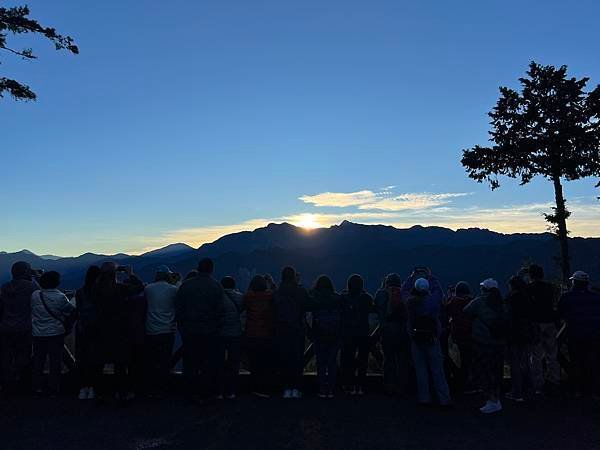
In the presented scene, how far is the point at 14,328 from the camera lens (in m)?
9.01

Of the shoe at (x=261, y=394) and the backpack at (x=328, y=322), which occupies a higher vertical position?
the backpack at (x=328, y=322)

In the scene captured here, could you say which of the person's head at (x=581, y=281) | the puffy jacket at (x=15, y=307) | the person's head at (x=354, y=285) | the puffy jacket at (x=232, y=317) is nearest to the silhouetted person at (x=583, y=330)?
the person's head at (x=581, y=281)

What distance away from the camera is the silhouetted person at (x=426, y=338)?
332 inches

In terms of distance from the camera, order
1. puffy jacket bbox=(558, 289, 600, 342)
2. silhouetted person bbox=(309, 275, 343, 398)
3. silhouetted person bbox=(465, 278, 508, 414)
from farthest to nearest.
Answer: silhouetted person bbox=(309, 275, 343, 398), puffy jacket bbox=(558, 289, 600, 342), silhouetted person bbox=(465, 278, 508, 414)

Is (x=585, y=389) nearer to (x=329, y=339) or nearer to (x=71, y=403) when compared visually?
(x=329, y=339)

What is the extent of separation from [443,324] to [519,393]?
169 cm

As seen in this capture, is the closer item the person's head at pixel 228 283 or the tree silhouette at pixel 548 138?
the person's head at pixel 228 283

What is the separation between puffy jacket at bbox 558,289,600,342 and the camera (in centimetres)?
875

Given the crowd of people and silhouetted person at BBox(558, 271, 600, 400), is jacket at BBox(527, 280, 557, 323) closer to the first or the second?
the crowd of people

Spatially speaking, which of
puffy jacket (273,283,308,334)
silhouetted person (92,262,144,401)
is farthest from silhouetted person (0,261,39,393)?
puffy jacket (273,283,308,334)

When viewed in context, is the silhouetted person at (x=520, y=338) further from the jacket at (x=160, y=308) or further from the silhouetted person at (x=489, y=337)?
the jacket at (x=160, y=308)

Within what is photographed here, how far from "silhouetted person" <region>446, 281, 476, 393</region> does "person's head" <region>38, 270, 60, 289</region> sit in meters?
7.06

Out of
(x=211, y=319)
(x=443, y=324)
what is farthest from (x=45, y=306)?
(x=443, y=324)

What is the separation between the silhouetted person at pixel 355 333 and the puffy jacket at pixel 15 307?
18.5 feet
